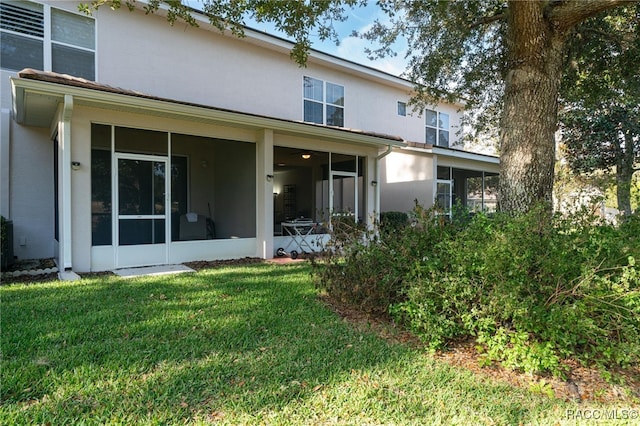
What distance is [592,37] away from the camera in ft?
23.8

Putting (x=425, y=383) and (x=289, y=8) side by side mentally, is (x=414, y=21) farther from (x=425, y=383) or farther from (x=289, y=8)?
(x=425, y=383)

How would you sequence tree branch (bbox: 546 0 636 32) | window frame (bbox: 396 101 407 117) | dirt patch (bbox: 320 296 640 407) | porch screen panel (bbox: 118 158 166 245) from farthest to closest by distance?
window frame (bbox: 396 101 407 117) < porch screen panel (bbox: 118 158 166 245) < tree branch (bbox: 546 0 636 32) < dirt patch (bbox: 320 296 640 407)

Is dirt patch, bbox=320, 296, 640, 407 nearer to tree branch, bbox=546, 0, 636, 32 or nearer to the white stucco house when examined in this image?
the white stucco house

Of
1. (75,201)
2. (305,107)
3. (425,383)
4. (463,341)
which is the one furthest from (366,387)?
(305,107)

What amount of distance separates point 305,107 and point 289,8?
21.5ft

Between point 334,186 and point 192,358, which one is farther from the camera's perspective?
point 334,186

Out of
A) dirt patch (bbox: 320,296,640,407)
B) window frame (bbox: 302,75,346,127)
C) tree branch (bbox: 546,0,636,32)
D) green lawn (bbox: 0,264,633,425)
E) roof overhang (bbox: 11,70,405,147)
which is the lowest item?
dirt patch (bbox: 320,296,640,407)

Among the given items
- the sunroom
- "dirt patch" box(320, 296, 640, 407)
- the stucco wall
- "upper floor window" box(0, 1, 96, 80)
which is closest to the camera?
"dirt patch" box(320, 296, 640, 407)

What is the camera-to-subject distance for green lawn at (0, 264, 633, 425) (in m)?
2.45

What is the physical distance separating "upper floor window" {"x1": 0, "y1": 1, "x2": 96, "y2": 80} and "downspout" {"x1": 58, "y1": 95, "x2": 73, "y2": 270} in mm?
2733

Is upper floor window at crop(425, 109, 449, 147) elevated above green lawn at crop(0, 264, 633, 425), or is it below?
above

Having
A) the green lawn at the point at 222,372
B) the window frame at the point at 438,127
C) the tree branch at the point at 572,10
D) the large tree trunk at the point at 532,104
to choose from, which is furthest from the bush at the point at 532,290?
the window frame at the point at 438,127

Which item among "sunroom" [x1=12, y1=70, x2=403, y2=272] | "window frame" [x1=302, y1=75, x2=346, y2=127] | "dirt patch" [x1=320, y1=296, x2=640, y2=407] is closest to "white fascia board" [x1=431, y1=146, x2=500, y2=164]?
"sunroom" [x1=12, y1=70, x2=403, y2=272]

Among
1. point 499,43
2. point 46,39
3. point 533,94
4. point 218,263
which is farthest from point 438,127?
point 46,39
